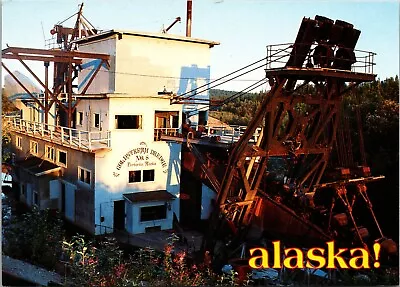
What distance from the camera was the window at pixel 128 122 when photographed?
25.2 ft

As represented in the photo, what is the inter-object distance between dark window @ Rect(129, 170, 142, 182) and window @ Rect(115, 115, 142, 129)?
0.74 meters

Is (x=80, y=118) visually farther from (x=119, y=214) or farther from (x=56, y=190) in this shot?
(x=119, y=214)

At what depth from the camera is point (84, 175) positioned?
734 centimetres

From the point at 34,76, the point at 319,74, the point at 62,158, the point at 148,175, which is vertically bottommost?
the point at 148,175

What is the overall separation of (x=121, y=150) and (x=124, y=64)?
1915 millimetres

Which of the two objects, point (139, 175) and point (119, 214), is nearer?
point (139, 175)

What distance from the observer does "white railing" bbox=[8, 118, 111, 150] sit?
24.0 feet

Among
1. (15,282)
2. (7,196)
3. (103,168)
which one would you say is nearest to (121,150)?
(103,168)

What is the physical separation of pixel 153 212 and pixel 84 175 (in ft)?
4.09

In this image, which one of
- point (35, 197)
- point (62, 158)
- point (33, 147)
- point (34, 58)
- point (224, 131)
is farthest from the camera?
point (224, 131)

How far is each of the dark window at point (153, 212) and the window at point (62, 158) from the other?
1.40m

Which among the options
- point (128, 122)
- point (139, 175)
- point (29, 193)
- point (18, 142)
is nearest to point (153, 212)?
point (139, 175)

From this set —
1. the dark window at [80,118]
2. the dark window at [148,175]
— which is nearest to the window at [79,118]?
the dark window at [80,118]

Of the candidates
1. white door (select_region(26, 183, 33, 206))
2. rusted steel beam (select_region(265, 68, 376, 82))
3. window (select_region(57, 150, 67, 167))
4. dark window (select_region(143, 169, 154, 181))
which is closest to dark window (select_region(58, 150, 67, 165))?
window (select_region(57, 150, 67, 167))
